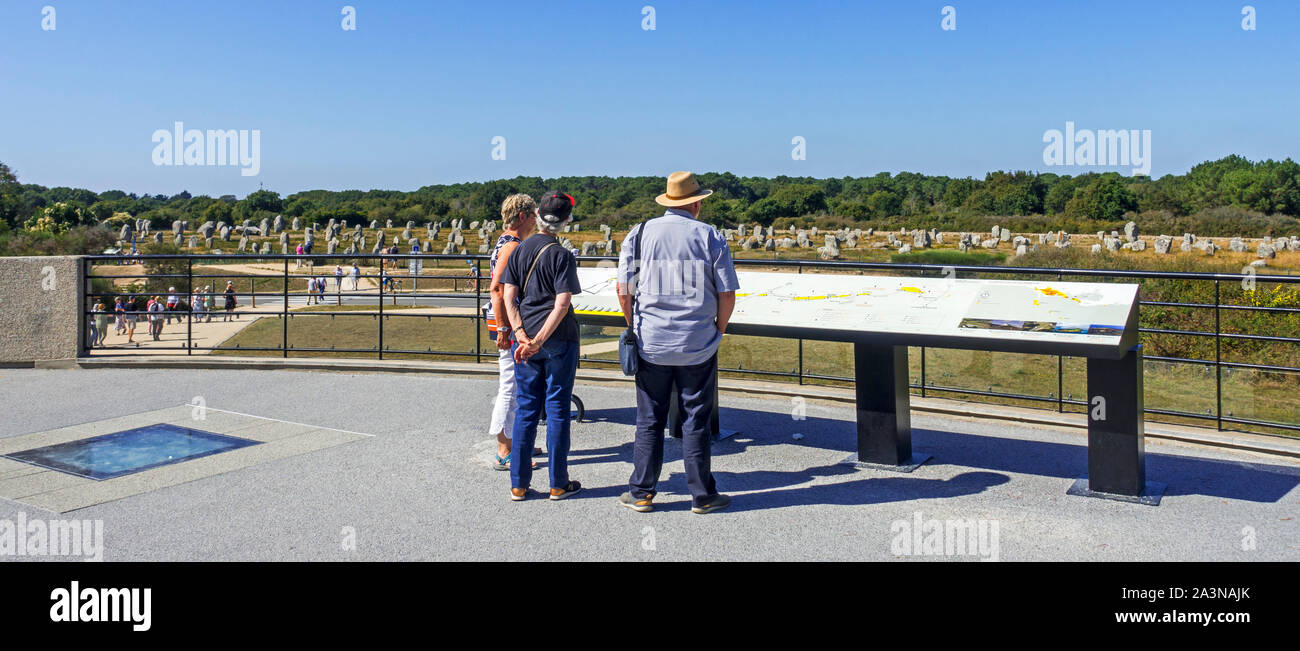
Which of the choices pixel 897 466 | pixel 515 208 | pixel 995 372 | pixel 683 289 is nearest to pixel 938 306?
pixel 897 466

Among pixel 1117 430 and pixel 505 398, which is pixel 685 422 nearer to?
pixel 505 398

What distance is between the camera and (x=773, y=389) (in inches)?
363

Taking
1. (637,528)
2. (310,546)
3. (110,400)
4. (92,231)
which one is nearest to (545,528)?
(637,528)

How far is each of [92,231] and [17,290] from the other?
58.4 meters

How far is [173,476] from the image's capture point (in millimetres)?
6352

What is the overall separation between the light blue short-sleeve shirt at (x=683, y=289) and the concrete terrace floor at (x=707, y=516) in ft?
3.12

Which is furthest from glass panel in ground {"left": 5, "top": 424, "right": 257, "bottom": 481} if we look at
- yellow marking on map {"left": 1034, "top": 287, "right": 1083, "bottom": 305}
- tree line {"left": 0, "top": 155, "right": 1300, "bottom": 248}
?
tree line {"left": 0, "top": 155, "right": 1300, "bottom": 248}

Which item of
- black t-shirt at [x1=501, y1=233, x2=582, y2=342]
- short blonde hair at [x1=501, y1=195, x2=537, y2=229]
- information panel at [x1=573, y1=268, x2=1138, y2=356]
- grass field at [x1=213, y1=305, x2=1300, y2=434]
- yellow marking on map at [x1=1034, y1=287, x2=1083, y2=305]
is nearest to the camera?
information panel at [x1=573, y1=268, x2=1138, y2=356]

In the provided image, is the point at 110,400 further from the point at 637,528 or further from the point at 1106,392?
the point at 1106,392

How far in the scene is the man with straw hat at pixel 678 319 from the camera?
540 cm

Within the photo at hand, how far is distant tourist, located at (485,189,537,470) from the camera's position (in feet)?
20.1

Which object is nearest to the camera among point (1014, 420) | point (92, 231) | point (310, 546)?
point (310, 546)

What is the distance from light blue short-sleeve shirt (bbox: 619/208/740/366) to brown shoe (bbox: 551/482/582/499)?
1.03 m

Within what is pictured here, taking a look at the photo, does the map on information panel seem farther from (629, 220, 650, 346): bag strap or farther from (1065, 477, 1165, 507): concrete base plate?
(629, 220, 650, 346): bag strap
